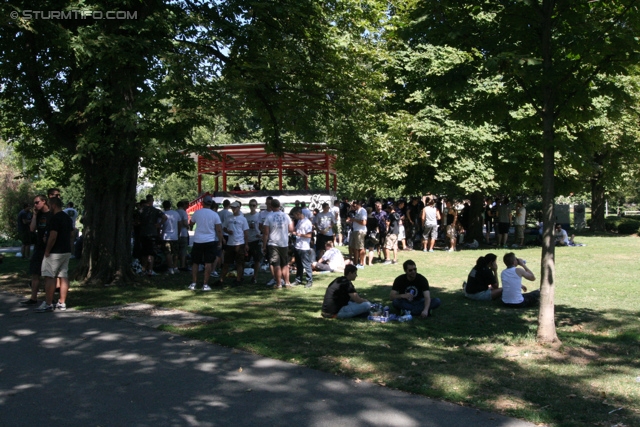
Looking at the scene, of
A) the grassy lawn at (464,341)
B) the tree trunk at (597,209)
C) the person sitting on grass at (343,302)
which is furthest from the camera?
the tree trunk at (597,209)

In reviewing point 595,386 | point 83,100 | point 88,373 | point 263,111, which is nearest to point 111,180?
point 83,100

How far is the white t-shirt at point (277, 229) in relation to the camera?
12.0 meters

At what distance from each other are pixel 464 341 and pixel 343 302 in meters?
2.15

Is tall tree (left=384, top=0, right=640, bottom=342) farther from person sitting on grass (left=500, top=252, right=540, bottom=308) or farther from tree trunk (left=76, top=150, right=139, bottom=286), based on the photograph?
tree trunk (left=76, top=150, right=139, bottom=286)

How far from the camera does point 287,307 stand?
10094mm

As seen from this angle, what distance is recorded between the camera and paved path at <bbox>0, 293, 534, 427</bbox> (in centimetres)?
488

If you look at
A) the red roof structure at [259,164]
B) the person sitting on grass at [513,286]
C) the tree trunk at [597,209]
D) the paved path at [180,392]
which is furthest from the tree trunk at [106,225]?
the tree trunk at [597,209]

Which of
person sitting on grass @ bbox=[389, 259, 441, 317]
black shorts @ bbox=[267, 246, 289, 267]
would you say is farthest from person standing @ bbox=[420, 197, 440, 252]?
person sitting on grass @ bbox=[389, 259, 441, 317]

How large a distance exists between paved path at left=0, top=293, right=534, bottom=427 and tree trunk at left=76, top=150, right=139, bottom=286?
16.1ft

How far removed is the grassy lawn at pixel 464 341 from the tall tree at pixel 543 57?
863 millimetres

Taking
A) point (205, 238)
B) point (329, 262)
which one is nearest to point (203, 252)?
point (205, 238)

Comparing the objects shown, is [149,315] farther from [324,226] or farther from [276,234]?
[324,226]

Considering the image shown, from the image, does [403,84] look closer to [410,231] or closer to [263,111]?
[410,231]

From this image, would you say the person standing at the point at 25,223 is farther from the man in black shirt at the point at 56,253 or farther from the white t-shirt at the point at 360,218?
the white t-shirt at the point at 360,218
